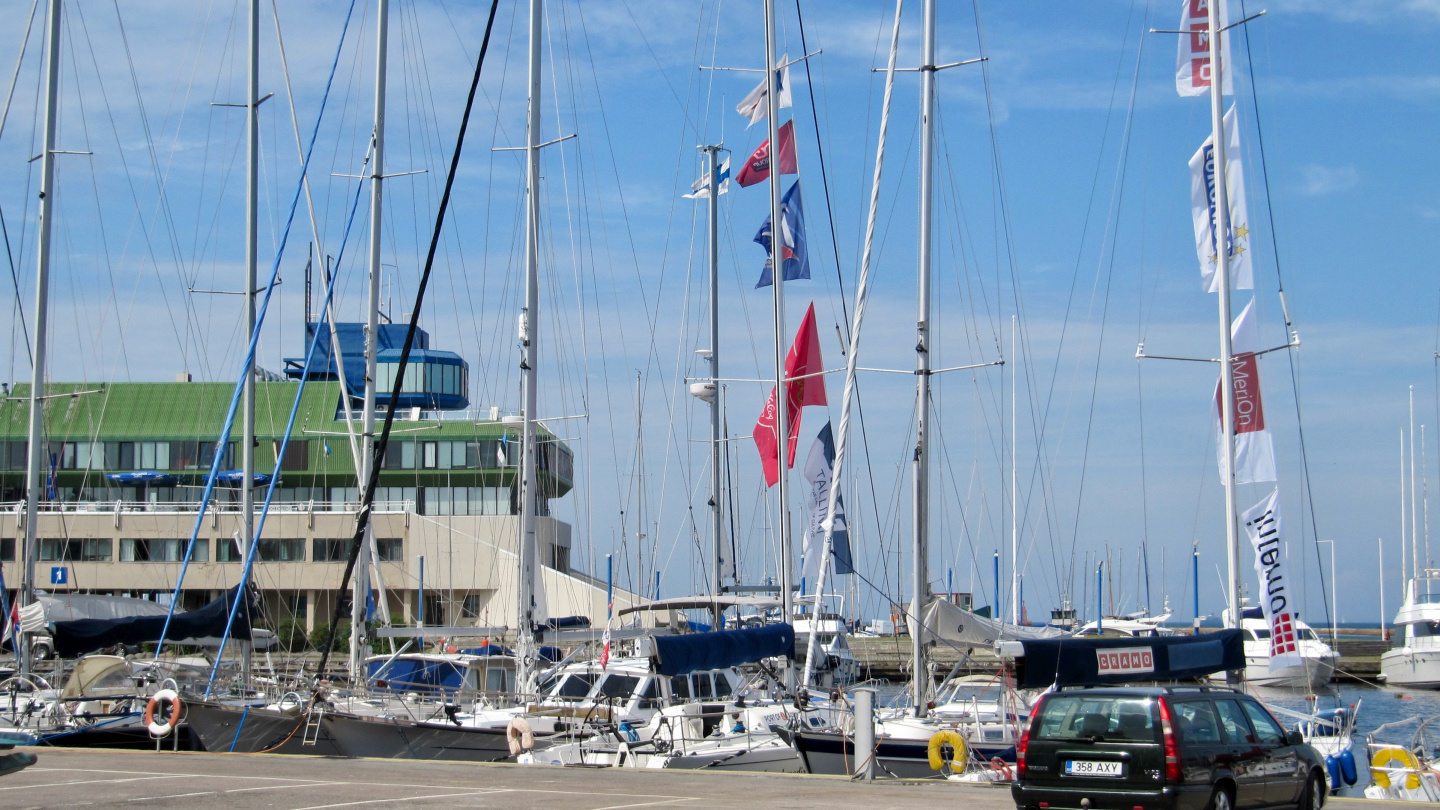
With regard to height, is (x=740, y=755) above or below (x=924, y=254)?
below

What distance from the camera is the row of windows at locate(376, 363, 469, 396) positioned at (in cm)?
8320

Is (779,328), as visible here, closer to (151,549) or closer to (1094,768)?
(1094,768)

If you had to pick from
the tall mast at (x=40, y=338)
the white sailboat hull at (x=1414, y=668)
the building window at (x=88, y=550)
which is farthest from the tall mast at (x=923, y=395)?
the building window at (x=88, y=550)

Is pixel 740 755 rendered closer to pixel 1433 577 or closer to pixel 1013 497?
pixel 1013 497

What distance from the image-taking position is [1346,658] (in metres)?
70.1

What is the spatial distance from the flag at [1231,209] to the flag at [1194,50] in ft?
2.83

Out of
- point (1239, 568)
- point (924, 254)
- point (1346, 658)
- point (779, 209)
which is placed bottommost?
point (1346, 658)

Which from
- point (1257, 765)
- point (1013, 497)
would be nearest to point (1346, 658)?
point (1013, 497)

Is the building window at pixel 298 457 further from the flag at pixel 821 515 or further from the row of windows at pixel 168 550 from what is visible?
the flag at pixel 821 515

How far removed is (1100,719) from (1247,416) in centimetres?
1285

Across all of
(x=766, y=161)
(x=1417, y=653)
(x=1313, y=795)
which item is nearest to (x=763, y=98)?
(x=766, y=161)

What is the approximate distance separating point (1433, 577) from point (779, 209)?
149 ft

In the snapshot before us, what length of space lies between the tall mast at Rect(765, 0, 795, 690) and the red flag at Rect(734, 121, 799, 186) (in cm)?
61

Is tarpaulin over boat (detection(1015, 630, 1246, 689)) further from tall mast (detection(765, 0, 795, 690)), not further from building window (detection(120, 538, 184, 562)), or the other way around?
building window (detection(120, 538, 184, 562))
